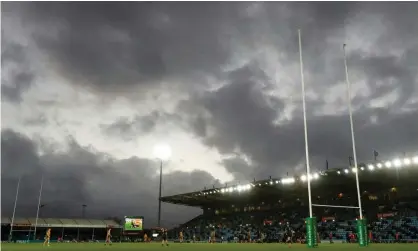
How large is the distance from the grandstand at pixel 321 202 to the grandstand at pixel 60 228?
53.7 feet

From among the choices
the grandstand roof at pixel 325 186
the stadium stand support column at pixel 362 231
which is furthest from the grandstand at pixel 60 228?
the stadium stand support column at pixel 362 231

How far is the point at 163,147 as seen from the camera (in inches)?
1991

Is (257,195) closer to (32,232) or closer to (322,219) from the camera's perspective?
(322,219)

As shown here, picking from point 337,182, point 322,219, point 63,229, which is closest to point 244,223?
point 322,219

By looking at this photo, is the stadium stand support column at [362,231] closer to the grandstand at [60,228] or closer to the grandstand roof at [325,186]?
the grandstand roof at [325,186]

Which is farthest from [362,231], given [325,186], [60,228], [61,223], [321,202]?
[60,228]

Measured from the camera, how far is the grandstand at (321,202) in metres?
Answer: 50.6

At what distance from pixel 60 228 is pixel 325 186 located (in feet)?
182

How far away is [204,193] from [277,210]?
1603 cm

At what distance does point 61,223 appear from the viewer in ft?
257

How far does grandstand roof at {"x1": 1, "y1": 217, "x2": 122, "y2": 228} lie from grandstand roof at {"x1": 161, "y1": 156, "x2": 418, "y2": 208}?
1630 cm

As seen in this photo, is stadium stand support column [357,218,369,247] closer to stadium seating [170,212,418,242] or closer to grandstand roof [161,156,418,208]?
grandstand roof [161,156,418,208]

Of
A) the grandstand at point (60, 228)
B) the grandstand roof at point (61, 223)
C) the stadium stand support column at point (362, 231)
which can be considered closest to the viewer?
the stadium stand support column at point (362, 231)

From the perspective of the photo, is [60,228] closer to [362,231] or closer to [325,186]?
[325,186]
